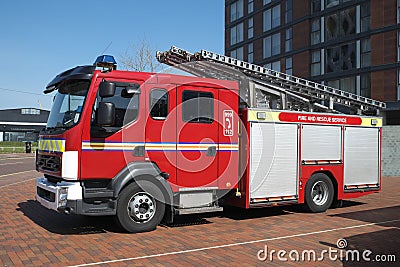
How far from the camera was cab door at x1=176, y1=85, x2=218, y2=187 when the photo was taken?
8578 mm

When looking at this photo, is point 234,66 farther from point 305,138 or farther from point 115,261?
point 115,261

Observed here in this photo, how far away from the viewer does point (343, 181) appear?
11094 millimetres

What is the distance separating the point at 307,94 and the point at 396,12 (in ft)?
87.9

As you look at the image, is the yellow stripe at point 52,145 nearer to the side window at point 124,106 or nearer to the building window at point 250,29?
the side window at point 124,106

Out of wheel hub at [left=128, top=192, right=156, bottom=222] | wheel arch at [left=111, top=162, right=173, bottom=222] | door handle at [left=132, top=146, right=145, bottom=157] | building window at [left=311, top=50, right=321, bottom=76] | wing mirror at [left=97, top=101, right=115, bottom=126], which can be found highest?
building window at [left=311, top=50, right=321, bottom=76]

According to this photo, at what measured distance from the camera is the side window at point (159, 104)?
8.27 meters

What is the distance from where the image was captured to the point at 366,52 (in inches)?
1428

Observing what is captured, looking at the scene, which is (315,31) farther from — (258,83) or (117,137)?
(117,137)

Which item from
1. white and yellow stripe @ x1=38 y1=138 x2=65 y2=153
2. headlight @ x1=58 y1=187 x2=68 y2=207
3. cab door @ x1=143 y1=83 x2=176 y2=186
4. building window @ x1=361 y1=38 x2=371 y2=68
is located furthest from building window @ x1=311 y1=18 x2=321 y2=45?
headlight @ x1=58 y1=187 x2=68 y2=207

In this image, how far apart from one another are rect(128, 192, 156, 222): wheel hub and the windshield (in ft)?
5.73

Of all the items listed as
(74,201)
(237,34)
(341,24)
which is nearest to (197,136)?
(74,201)

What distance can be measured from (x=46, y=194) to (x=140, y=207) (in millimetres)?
1752

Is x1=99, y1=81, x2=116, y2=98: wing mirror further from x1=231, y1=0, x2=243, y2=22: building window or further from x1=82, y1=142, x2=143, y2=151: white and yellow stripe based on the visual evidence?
x1=231, y1=0, x2=243, y2=22: building window

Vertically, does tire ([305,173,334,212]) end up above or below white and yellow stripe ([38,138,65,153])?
below
